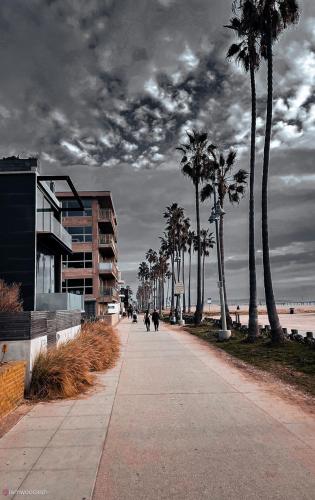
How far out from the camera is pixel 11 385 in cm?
807

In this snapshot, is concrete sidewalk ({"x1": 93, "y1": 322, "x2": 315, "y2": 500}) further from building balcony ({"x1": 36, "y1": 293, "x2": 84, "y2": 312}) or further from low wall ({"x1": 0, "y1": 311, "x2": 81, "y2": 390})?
building balcony ({"x1": 36, "y1": 293, "x2": 84, "y2": 312})

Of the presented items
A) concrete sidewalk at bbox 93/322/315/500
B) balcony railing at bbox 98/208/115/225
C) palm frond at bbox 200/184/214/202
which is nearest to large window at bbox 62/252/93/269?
balcony railing at bbox 98/208/115/225

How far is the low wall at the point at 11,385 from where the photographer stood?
7.53m

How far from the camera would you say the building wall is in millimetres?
20781

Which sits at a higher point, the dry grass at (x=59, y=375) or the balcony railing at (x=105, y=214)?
the balcony railing at (x=105, y=214)

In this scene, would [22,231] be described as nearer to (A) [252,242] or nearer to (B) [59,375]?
(A) [252,242]

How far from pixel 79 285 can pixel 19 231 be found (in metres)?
34.5

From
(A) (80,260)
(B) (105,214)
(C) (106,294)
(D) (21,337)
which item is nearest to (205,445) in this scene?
(D) (21,337)

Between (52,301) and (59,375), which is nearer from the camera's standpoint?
(59,375)

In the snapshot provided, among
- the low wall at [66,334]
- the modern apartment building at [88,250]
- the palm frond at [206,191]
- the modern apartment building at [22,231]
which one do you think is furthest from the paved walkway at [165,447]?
the modern apartment building at [88,250]

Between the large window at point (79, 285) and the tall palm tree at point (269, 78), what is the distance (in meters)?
37.4

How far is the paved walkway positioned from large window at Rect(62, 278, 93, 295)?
45.3m

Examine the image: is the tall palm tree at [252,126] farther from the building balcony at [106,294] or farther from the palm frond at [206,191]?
the building balcony at [106,294]

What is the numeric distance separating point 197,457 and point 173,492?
1042 millimetres
